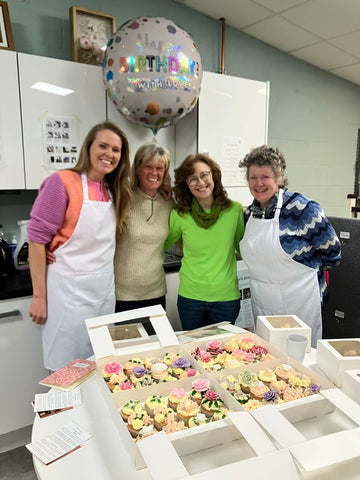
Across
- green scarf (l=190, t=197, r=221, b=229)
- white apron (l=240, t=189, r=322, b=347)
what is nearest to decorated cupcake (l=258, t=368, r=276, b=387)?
white apron (l=240, t=189, r=322, b=347)

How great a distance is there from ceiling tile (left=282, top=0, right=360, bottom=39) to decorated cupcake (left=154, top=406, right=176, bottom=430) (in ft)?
8.72

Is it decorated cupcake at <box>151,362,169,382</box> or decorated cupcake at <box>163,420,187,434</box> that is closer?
decorated cupcake at <box>163,420,187,434</box>

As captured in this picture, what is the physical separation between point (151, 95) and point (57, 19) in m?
0.94

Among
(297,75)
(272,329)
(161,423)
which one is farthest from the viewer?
(297,75)

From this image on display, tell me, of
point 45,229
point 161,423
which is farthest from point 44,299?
point 161,423

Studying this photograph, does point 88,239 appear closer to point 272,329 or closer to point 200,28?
point 272,329

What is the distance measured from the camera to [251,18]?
2.77m

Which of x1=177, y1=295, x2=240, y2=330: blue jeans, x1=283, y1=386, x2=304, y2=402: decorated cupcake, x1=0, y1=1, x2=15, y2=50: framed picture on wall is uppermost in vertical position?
x1=0, y1=1, x2=15, y2=50: framed picture on wall

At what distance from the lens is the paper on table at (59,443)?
82 cm

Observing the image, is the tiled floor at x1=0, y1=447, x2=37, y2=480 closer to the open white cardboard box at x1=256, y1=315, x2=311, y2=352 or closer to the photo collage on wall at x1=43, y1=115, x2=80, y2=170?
the open white cardboard box at x1=256, y1=315, x2=311, y2=352

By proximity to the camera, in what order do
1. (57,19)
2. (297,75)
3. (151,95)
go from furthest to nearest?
(297,75) < (57,19) < (151,95)

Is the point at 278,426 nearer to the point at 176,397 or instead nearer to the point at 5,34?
the point at 176,397

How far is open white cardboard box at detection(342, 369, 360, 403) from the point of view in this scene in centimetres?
91

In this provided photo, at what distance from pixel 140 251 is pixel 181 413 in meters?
1.00
